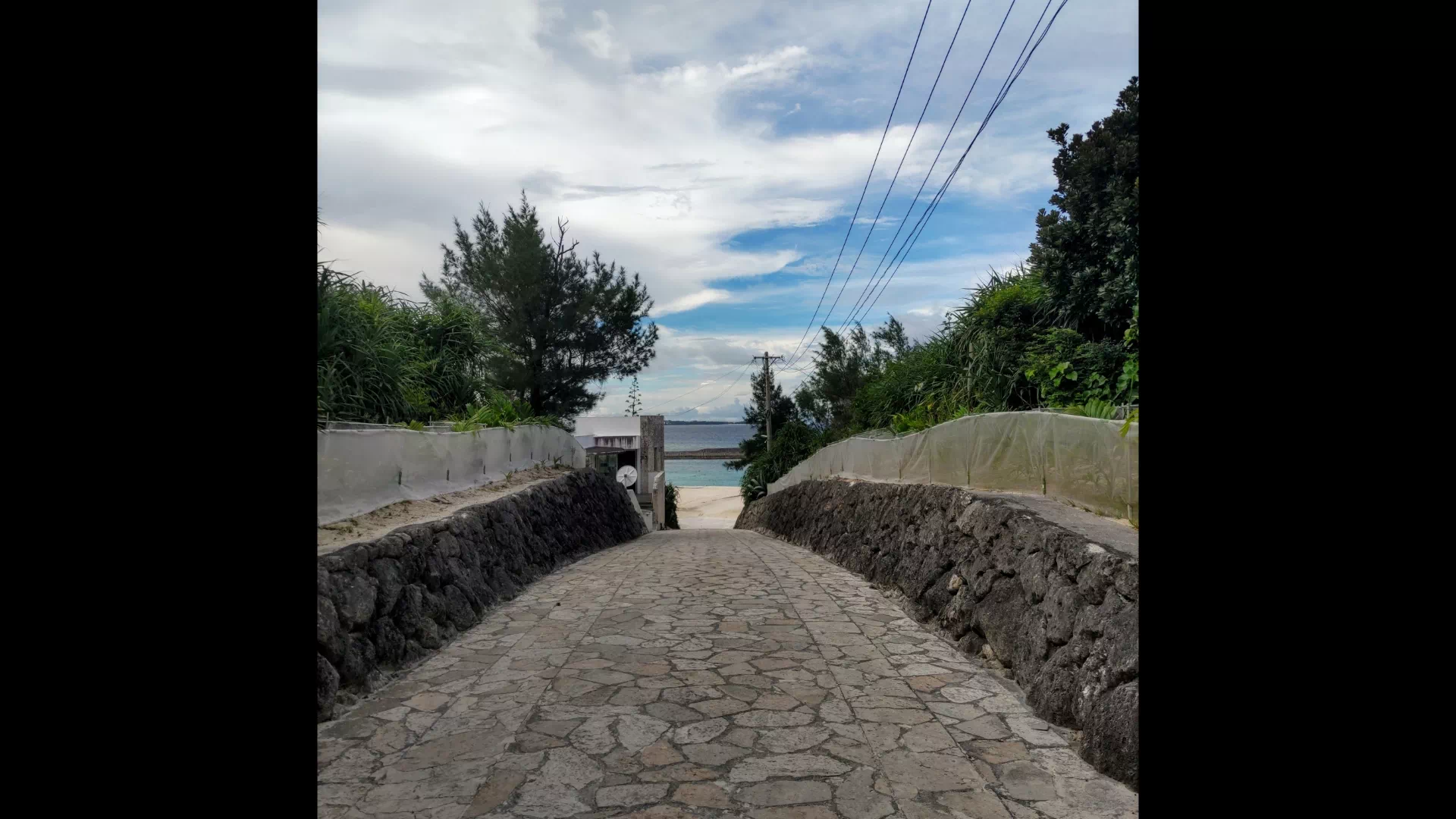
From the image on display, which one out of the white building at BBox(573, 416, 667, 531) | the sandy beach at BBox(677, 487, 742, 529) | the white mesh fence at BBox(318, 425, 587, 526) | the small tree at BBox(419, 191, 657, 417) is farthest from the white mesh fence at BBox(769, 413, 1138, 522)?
the white building at BBox(573, 416, 667, 531)

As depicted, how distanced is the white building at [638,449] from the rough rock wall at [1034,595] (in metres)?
23.2

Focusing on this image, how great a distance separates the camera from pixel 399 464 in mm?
7500

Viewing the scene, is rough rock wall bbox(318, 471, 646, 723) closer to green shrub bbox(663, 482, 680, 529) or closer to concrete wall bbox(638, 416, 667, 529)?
concrete wall bbox(638, 416, 667, 529)

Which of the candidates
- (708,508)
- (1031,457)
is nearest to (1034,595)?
(1031,457)

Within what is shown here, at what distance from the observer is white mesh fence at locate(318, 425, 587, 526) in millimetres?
6113

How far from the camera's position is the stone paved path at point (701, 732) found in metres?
3.32

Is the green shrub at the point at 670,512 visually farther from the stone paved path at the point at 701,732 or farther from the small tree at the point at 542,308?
the stone paved path at the point at 701,732

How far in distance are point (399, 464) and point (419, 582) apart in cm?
171

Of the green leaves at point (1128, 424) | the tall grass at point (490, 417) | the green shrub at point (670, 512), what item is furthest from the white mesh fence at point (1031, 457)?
the green shrub at point (670, 512)

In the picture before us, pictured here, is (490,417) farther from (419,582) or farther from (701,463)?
(701,463)
